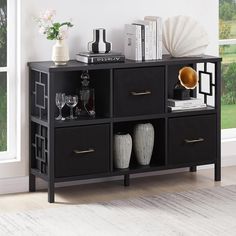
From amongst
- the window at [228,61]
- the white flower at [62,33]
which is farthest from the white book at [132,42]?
the window at [228,61]

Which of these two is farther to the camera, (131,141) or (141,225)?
(131,141)

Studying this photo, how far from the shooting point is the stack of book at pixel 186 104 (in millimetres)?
5262

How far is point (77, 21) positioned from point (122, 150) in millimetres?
877

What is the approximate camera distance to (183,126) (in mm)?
5285

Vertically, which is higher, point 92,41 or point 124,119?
point 92,41

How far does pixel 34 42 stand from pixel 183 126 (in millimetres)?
1101

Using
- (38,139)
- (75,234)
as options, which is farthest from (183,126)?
(75,234)

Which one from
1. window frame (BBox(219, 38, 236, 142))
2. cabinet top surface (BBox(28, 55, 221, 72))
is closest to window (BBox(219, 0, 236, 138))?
window frame (BBox(219, 38, 236, 142))

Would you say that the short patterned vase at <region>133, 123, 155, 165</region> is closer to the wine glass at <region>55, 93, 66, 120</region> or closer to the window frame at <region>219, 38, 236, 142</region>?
the wine glass at <region>55, 93, 66, 120</region>

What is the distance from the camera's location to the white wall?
201 inches

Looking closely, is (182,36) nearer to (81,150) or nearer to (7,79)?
(81,150)

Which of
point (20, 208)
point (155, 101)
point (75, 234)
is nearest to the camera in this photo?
point (75, 234)

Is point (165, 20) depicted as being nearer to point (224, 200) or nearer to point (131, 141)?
point (131, 141)

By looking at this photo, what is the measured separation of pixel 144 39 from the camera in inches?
204
